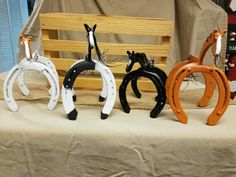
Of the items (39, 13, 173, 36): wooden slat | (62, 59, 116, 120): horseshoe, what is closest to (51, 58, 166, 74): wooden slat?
(39, 13, 173, 36): wooden slat

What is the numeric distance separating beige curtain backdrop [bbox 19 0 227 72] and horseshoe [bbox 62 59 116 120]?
1.36 feet

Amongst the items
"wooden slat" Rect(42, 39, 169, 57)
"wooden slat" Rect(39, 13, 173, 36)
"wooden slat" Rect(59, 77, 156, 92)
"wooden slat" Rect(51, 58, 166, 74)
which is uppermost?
"wooden slat" Rect(39, 13, 173, 36)

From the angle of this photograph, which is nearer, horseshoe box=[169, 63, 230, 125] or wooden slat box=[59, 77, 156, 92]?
horseshoe box=[169, 63, 230, 125]

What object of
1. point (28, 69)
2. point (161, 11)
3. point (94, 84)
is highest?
point (161, 11)

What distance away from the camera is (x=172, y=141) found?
2.15 ft

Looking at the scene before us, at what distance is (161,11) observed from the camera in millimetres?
1055

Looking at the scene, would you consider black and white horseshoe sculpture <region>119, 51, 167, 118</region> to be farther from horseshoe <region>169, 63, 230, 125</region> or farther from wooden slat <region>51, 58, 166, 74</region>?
wooden slat <region>51, 58, 166, 74</region>

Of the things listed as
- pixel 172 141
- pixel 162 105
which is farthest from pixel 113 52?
pixel 172 141

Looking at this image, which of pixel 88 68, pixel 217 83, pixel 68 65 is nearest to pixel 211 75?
pixel 217 83

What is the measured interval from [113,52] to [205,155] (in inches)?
16.8

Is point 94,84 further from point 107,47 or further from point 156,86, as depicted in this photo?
point 156,86

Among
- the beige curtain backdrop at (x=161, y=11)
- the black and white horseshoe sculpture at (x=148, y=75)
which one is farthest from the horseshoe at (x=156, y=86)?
the beige curtain backdrop at (x=161, y=11)

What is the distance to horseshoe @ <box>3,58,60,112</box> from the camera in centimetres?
70

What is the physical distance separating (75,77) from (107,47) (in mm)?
227
